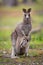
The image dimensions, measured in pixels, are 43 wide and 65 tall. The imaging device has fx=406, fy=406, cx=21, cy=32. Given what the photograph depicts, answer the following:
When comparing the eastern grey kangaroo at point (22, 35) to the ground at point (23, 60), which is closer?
the ground at point (23, 60)

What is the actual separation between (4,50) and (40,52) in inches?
43.8

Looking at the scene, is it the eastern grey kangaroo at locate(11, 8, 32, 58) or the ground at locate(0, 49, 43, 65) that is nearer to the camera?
the ground at locate(0, 49, 43, 65)

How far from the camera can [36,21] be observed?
2680 cm

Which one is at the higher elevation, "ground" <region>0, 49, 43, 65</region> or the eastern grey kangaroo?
the eastern grey kangaroo

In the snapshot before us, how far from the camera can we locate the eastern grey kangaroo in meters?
11.0

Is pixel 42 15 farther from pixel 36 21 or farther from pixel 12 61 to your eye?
pixel 12 61

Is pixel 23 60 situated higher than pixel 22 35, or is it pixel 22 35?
pixel 22 35

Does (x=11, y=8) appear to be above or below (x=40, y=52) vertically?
above

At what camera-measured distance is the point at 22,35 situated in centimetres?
1106

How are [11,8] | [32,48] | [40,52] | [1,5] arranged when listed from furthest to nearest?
[1,5] < [11,8] < [32,48] < [40,52]

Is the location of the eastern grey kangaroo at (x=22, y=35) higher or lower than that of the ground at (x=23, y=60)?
higher

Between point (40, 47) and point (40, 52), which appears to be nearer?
point (40, 52)

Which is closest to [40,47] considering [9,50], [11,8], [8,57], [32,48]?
[32,48]

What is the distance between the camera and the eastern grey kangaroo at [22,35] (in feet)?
36.1
